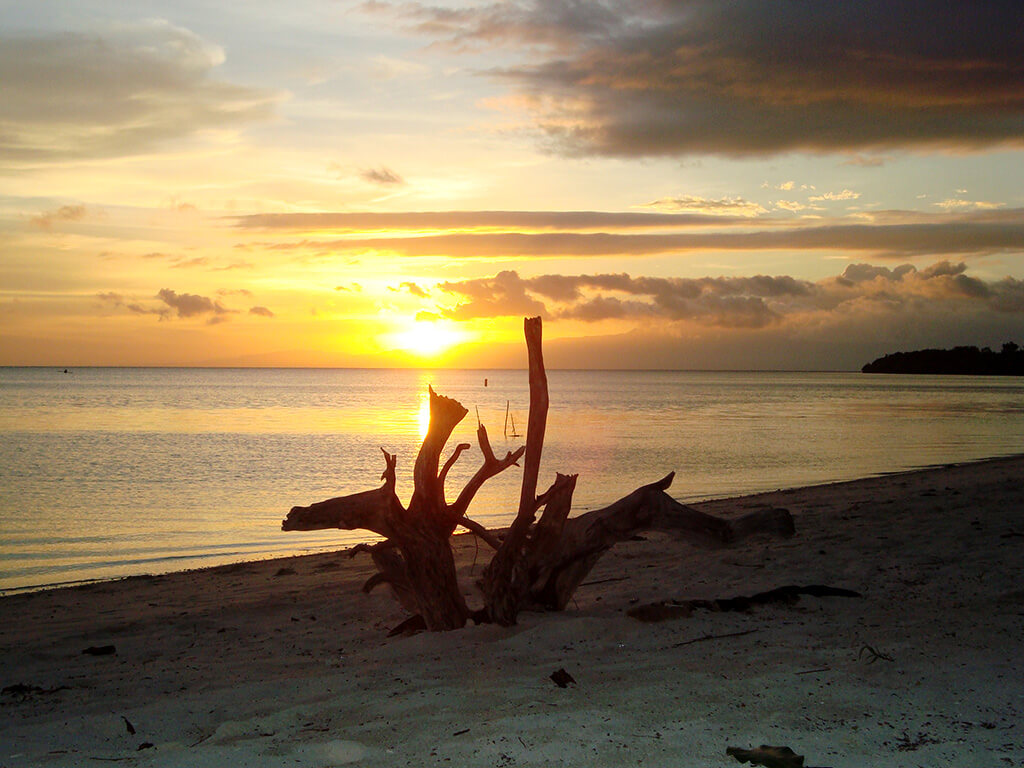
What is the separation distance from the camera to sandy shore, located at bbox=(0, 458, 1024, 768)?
454 centimetres

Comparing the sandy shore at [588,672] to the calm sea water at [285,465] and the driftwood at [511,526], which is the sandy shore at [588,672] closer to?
the driftwood at [511,526]

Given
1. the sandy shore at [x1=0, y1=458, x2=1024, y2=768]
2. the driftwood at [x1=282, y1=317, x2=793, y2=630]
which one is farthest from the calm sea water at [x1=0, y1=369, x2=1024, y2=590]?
the driftwood at [x1=282, y1=317, x2=793, y2=630]

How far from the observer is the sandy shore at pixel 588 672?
14.9 feet

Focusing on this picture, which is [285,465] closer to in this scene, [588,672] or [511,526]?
[511,526]

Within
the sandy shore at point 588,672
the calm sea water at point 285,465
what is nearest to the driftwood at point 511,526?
the sandy shore at point 588,672

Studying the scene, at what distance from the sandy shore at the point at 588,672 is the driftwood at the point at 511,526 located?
43 cm

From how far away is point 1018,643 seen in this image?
19.4 ft

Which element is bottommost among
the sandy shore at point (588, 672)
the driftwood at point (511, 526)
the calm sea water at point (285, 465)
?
the calm sea water at point (285, 465)

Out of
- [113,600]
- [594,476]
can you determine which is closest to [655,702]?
[113,600]

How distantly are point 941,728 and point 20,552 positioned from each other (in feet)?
52.8

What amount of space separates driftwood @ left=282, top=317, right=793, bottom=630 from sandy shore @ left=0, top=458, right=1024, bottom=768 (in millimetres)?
429

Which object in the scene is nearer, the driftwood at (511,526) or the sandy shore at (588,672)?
the sandy shore at (588,672)

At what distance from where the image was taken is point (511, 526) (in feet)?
24.0

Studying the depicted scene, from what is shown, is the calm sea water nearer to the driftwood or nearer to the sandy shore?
the sandy shore
